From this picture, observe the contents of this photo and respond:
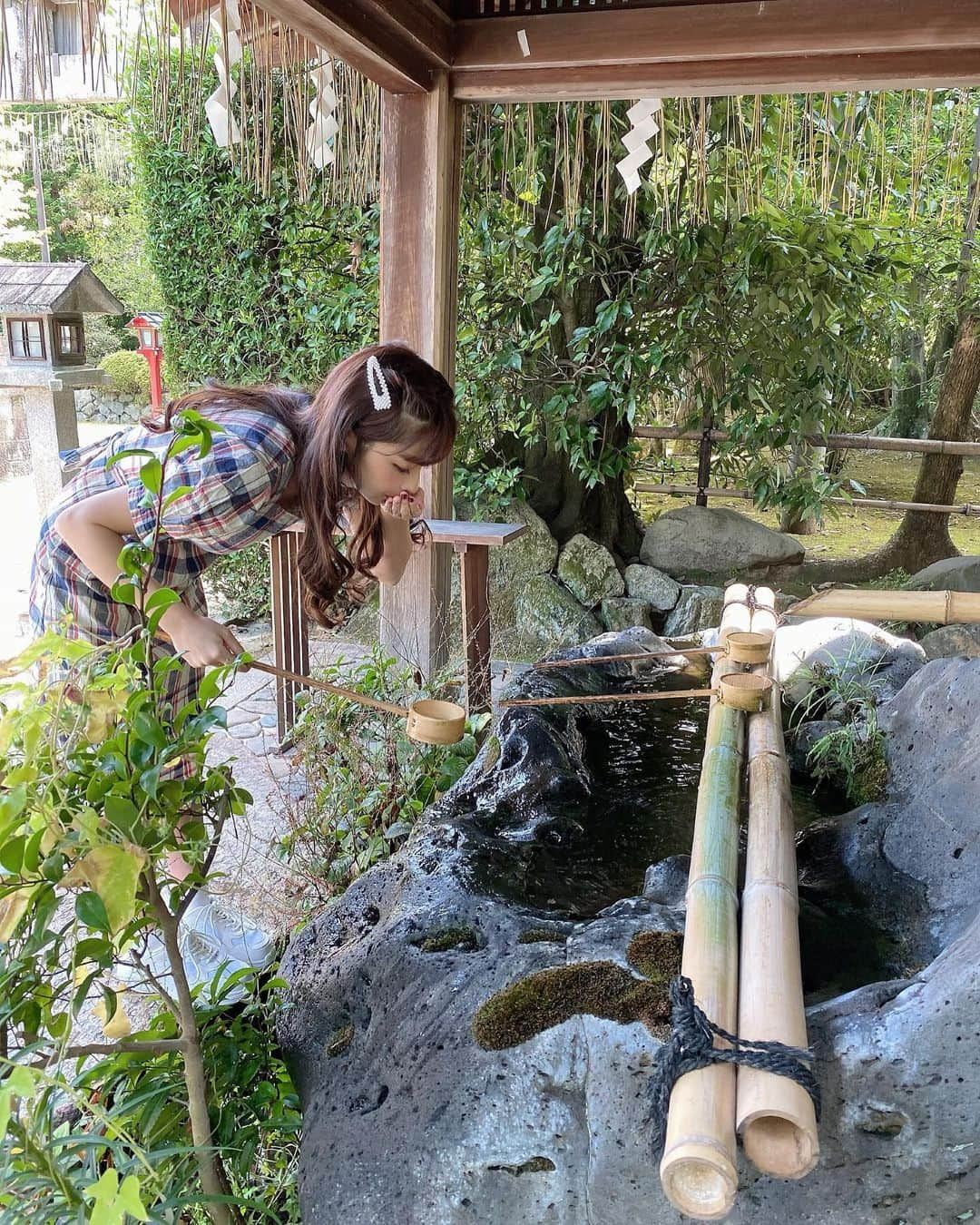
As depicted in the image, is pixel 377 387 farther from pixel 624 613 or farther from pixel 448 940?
pixel 624 613

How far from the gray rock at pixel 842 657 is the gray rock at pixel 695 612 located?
2188mm

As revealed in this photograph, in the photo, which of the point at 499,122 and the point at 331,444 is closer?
the point at 331,444

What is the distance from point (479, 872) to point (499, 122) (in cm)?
417

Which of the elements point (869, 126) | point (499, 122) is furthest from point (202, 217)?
point (869, 126)

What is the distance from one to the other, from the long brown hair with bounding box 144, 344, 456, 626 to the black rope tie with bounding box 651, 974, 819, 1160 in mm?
1052

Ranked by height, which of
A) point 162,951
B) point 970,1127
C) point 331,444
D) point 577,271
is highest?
point 577,271

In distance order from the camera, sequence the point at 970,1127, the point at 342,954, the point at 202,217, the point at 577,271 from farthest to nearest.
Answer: the point at 202,217, the point at 577,271, the point at 342,954, the point at 970,1127

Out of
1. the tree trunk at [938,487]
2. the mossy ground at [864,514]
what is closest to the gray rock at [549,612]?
the mossy ground at [864,514]

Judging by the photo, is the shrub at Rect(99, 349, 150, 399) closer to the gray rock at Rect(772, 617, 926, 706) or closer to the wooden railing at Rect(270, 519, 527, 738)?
the wooden railing at Rect(270, 519, 527, 738)

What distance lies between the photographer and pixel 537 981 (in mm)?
1349

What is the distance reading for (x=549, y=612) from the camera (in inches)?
218

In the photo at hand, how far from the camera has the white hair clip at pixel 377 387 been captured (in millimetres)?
1679

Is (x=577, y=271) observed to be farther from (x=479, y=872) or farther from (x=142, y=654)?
(x=142, y=654)

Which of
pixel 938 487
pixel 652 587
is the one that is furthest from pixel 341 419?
pixel 938 487
